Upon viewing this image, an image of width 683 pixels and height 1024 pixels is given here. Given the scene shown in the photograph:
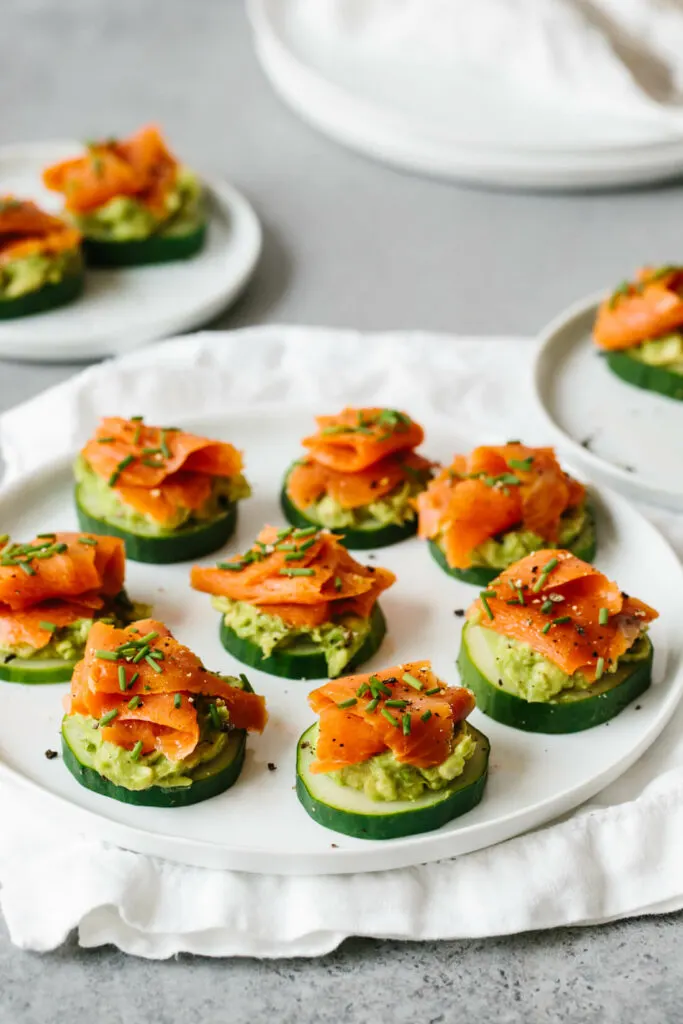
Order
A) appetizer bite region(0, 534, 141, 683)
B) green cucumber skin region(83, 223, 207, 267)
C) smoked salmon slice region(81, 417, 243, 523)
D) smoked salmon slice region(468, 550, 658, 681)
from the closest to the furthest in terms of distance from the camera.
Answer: smoked salmon slice region(468, 550, 658, 681)
appetizer bite region(0, 534, 141, 683)
smoked salmon slice region(81, 417, 243, 523)
green cucumber skin region(83, 223, 207, 267)

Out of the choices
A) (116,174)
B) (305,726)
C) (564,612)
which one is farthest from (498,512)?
(116,174)

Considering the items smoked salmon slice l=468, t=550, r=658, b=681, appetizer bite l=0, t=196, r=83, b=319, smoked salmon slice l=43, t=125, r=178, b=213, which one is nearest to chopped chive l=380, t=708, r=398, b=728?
smoked salmon slice l=468, t=550, r=658, b=681

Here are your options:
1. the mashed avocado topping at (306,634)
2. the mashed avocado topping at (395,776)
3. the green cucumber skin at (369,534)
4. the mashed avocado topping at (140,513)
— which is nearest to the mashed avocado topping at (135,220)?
the mashed avocado topping at (140,513)

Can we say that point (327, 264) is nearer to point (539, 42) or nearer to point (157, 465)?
point (539, 42)

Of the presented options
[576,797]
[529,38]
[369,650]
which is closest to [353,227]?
[529,38]

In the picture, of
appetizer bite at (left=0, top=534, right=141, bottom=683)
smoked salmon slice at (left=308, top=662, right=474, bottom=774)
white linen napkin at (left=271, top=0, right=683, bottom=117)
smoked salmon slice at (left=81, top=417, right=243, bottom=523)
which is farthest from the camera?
white linen napkin at (left=271, top=0, right=683, bottom=117)

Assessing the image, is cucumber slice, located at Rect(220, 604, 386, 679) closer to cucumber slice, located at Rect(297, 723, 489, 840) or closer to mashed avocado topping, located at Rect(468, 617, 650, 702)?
mashed avocado topping, located at Rect(468, 617, 650, 702)

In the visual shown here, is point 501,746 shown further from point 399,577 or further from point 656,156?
point 656,156

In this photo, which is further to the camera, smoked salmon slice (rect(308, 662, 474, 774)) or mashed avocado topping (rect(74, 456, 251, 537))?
mashed avocado topping (rect(74, 456, 251, 537))
